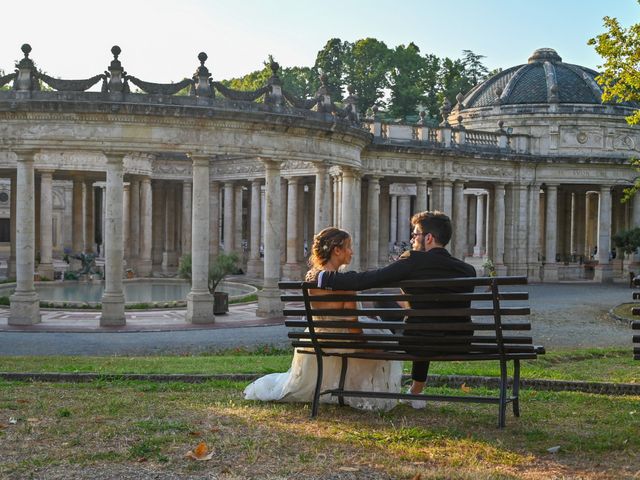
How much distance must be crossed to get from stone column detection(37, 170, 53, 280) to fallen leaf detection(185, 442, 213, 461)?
35254 mm

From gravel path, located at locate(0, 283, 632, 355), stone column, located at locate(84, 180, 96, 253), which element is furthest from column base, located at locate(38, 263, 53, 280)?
gravel path, located at locate(0, 283, 632, 355)

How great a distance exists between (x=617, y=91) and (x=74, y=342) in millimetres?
19015

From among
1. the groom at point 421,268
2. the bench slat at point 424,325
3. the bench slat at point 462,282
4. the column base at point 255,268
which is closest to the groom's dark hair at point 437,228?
the groom at point 421,268

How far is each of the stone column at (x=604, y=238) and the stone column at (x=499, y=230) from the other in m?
6.00

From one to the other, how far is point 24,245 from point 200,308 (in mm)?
5853

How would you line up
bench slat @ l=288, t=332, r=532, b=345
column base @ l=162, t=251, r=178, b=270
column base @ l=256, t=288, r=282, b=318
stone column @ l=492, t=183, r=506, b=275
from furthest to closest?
column base @ l=162, t=251, r=178, b=270, stone column @ l=492, t=183, r=506, b=275, column base @ l=256, t=288, r=282, b=318, bench slat @ l=288, t=332, r=532, b=345

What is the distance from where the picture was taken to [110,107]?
80.0ft

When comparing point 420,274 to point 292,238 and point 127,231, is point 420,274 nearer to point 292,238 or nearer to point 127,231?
point 292,238

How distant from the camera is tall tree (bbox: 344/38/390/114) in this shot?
91125 millimetres

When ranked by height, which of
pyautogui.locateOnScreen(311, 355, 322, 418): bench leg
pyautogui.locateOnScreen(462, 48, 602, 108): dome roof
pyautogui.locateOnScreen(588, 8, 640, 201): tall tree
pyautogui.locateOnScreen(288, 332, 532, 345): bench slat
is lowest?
pyautogui.locateOnScreen(311, 355, 322, 418): bench leg

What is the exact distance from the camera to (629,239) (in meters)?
42.6

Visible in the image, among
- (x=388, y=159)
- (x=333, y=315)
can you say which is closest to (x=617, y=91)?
(x=388, y=159)

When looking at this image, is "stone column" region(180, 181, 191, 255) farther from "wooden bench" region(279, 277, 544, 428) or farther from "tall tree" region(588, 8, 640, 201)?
"wooden bench" region(279, 277, 544, 428)

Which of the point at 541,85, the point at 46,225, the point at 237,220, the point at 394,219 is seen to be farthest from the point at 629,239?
the point at 394,219
